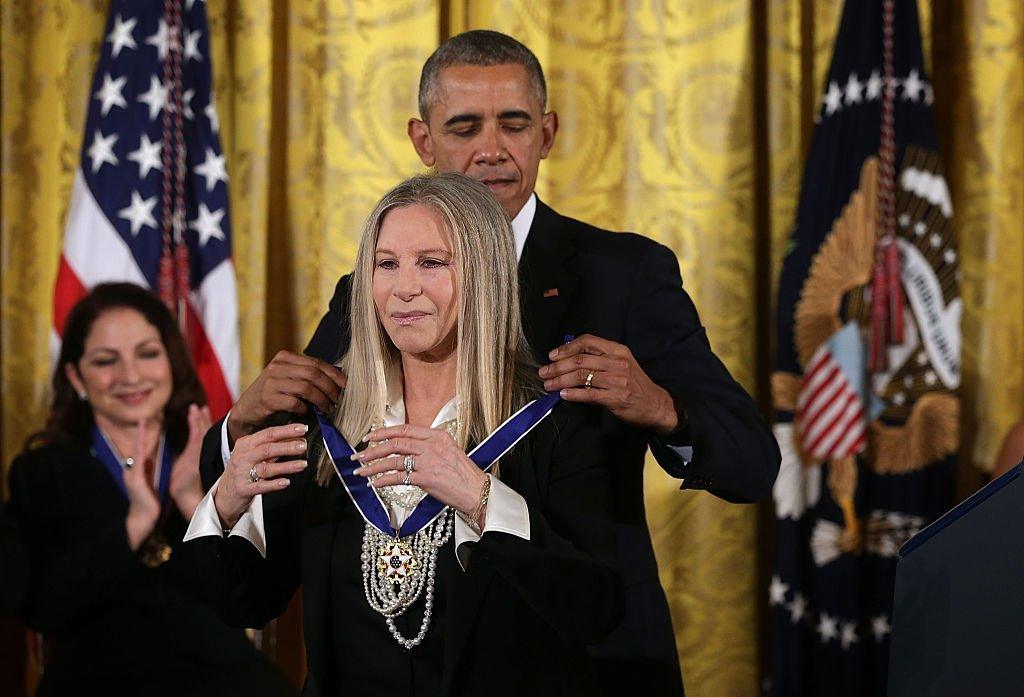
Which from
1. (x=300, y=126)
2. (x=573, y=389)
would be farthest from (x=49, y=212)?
(x=573, y=389)

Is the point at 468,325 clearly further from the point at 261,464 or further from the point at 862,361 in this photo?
the point at 862,361

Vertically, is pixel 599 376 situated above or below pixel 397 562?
above

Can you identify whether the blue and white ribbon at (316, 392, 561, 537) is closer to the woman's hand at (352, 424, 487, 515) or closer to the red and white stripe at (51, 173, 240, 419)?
the woman's hand at (352, 424, 487, 515)

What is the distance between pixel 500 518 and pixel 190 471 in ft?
6.26

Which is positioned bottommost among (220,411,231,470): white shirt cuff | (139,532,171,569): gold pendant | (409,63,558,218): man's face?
(139,532,171,569): gold pendant

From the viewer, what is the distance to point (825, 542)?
12.7ft

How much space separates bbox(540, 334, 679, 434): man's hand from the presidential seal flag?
205 centimetres

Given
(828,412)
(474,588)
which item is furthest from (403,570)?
(828,412)

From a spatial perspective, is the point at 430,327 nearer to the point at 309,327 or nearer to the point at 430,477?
the point at 430,477

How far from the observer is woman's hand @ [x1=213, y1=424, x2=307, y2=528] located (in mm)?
1861

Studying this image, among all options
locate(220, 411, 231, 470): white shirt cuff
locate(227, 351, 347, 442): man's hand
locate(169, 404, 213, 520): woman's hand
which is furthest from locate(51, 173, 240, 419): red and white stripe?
locate(227, 351, 347, 442): man's hand

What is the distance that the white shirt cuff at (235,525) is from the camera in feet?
6.35

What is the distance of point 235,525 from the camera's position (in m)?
1.97

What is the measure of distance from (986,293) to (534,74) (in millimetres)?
2227
